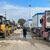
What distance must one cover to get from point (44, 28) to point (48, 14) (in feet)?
6.88

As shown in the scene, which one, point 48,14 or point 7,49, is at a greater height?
point 48,14

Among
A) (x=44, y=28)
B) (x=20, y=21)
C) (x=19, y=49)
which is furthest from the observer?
(x=20, y=21)

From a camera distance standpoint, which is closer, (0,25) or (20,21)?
(0,25)

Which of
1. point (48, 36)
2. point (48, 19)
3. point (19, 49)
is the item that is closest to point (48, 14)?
point (48, 19)

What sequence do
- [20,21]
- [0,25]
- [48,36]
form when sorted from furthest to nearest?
[20,21], [0,25], [48,36]

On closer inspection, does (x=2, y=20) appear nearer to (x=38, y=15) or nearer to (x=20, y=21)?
(x=38, y=15)

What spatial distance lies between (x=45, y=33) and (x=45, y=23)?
1334 millimetres

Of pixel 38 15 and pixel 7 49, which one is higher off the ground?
pixel 38 15

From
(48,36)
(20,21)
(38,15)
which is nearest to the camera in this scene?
(48,36)

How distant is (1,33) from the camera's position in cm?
3447

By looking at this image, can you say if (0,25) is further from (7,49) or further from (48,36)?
(7,49)

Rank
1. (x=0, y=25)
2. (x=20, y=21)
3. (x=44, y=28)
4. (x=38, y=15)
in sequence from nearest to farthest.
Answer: (x=44, y=28) < (x=0, y=25) < (x=38, y=15) < (x=20, y=21)

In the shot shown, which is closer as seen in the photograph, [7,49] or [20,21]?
[7,49]

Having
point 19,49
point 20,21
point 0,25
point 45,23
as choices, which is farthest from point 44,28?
point 20,21
